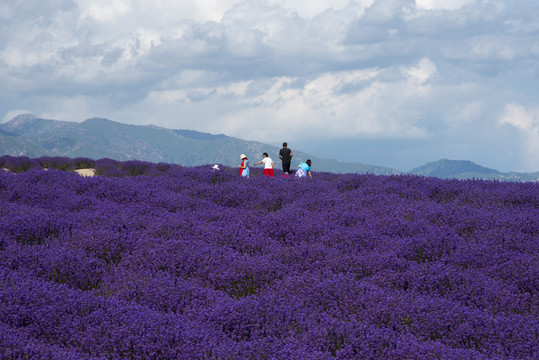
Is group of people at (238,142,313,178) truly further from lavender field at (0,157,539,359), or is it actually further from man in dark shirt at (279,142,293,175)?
lavender field at (0,157,539,359)

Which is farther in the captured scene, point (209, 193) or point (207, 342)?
point (209, 193)

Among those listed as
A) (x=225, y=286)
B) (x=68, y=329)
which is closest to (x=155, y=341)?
(x=68, y=329)

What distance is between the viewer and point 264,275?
12.8 ft

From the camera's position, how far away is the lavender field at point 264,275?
2.72 metres

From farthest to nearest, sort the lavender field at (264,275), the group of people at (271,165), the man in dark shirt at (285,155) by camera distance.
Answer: the man in dark shirt at (285,155) < the group of people at (271,165) < the lavender field at (264,275)

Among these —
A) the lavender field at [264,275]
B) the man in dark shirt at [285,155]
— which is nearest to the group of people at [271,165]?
the man in dark shirt at [285,155]

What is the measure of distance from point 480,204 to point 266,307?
4512 mm

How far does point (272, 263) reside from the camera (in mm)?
4062

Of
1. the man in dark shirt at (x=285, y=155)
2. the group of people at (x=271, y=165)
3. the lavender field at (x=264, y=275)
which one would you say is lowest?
the lavender field at (x=264, y=275)

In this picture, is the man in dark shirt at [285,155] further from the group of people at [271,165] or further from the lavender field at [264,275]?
the lavender field at [264,275]

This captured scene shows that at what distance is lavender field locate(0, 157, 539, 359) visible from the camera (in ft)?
8.92

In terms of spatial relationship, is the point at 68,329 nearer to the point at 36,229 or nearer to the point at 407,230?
the point at 36,229

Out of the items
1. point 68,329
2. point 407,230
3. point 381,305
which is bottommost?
Result: point 68,329

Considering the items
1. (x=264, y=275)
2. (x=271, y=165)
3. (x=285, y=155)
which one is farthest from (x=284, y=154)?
(x=264, y=275)
